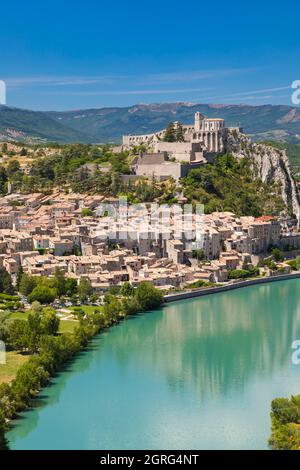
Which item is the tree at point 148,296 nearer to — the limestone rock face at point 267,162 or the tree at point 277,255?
the tree at point 277,255

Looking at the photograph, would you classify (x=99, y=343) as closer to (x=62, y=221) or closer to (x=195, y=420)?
(x=195, y=420)

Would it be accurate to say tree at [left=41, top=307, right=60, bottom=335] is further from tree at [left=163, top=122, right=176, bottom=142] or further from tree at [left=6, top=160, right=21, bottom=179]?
tree at [left=163, top=122, right=176, bottom=142]
